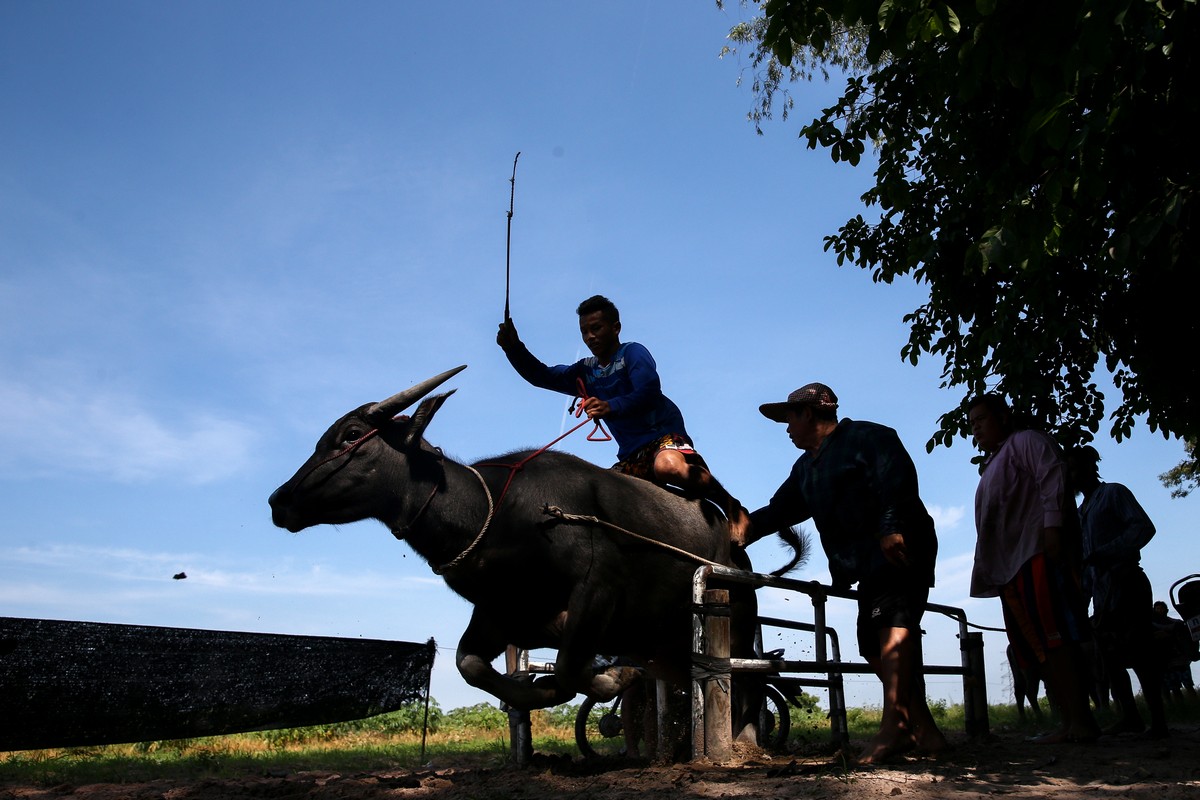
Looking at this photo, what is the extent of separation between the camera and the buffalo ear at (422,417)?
5.79 m

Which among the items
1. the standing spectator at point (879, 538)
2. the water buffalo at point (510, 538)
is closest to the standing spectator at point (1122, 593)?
the standing spectator at point (879, 538)

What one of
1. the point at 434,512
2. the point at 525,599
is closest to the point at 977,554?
the point at 525,599

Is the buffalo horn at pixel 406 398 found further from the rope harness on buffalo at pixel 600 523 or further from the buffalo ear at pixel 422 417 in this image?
the rope harness on buffalo at pixel 600 523

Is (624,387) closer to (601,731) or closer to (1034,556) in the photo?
(1034,556)

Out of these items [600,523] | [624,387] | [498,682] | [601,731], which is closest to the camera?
[498,682]

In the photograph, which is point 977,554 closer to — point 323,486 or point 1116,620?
point 1116,620

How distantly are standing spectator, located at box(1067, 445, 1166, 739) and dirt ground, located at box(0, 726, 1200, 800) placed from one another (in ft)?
1.39

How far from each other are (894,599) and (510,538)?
A: 211cm

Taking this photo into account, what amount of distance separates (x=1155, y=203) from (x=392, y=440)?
4.69m

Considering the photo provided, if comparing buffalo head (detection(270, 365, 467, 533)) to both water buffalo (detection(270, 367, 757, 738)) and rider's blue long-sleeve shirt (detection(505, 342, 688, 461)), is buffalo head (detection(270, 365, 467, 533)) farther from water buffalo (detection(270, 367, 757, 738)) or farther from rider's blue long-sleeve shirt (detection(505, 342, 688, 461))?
rider's blue long-sleeve shirt (detection(505, 342, 688, 461))

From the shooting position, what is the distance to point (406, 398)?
19.2ft

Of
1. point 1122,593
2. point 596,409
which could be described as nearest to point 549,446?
point 596,409

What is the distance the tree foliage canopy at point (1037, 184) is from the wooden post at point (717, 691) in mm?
2381

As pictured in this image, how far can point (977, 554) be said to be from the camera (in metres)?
6.38
